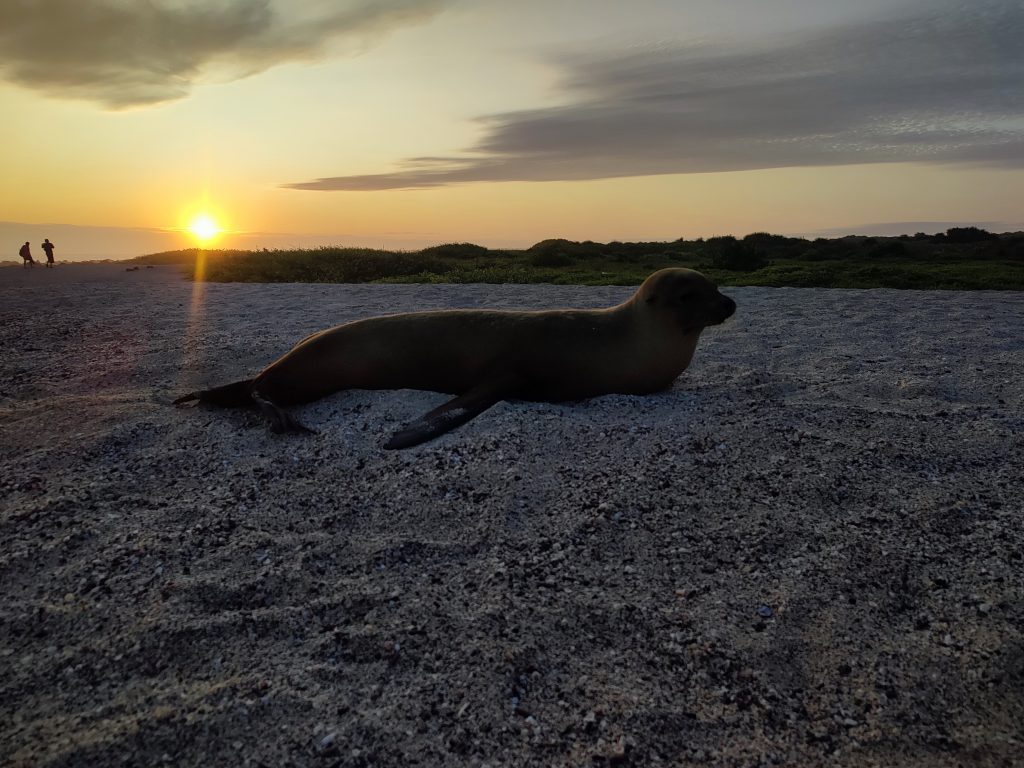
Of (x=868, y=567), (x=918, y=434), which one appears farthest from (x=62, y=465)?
A: (x=918, y=434)

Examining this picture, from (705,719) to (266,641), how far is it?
148 cm

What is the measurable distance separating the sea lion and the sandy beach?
22 cm

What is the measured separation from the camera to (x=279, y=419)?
4.60 m

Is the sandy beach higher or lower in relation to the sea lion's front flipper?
lower

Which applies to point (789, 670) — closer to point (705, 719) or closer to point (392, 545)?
point (705, 719)

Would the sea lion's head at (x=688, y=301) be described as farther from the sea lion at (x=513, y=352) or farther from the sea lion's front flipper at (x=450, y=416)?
the sea lion's front flipper at (x=450, y=416)

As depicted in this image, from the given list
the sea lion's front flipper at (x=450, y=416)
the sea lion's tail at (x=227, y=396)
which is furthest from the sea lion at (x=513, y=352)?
the sea lion's front flipper at (x=450, y=416)

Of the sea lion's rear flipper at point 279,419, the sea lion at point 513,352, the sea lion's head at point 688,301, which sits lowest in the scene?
the sea lion's rear flipper at point 279,419

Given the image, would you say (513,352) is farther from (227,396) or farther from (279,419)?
(227,396)

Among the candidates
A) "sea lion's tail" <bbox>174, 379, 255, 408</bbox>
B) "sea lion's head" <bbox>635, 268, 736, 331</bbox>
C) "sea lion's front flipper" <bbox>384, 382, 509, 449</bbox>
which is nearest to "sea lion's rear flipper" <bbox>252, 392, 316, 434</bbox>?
"sea lion's tail" <bbox>174, 379, 255, 408</bbox>

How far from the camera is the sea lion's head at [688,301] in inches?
205

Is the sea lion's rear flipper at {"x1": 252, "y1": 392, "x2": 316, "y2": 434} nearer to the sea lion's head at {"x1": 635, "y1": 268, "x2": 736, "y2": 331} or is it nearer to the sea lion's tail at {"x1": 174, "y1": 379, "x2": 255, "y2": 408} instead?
the sea lion's tail at {"x1": 174, "y1": 379, "x2": 255, "y2": 408}

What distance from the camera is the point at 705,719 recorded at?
211 centimetres

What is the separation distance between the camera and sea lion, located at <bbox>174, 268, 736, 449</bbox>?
496cm
